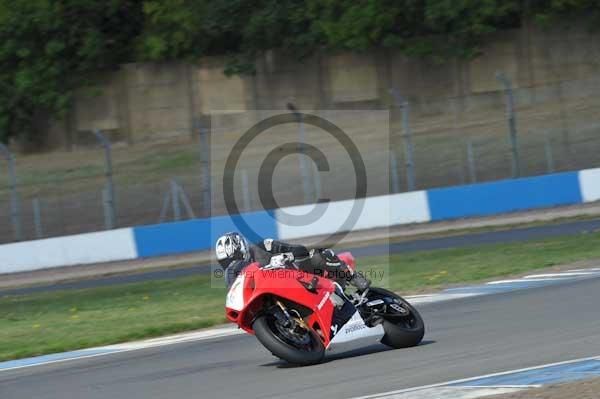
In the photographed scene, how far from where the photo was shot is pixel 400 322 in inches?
366

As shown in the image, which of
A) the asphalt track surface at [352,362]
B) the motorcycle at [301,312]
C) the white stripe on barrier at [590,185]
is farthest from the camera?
the white stripe on barrier at [590,185]

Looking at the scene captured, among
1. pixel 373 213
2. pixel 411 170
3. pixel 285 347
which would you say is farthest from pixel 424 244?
pixel 285 347

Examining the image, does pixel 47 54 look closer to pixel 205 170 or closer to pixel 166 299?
pixel 205 170

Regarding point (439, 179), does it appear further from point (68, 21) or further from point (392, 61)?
point (68, 21)

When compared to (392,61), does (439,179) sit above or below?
below

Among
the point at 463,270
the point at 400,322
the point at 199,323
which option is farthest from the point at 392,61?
Answer: the point at 400,322

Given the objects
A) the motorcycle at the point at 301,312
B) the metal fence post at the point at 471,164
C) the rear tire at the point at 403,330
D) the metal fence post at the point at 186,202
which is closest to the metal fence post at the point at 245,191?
the metal fence post at the point at 186,202

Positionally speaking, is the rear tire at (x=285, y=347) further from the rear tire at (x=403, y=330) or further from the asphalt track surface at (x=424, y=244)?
the asphalt track surface at (x=424, y=244)

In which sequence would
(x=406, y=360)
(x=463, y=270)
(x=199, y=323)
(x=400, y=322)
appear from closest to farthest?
(x=406, y=360) → (x=400, y=322) → (x=199, y=323) → (x=463, y=270)

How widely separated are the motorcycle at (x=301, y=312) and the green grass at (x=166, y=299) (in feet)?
15.0

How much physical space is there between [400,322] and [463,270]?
7.19 meters

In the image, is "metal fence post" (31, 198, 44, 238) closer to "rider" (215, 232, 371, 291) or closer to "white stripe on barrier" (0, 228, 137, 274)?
"white stripe on barrier" (0, 228, 137, 274)

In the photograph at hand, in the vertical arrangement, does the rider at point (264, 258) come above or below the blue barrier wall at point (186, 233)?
above

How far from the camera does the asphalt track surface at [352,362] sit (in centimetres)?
792
